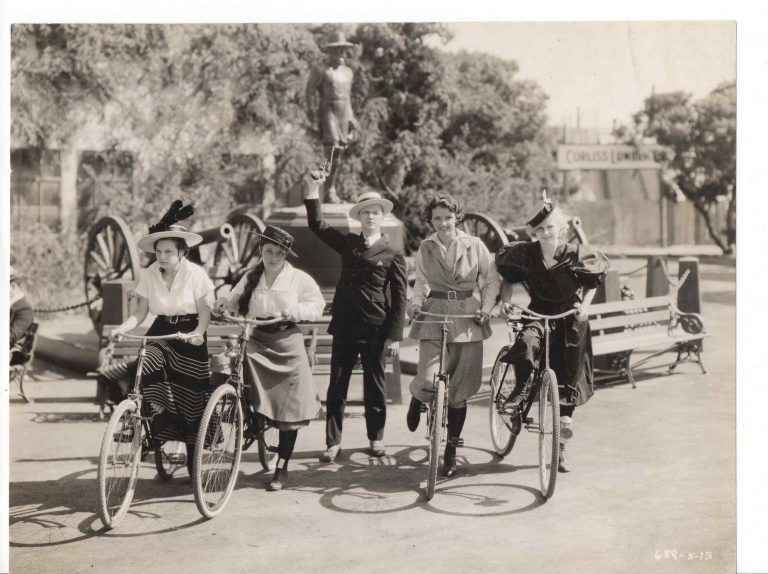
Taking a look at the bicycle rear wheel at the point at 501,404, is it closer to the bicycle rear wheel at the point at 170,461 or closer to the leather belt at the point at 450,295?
the leather belt at the point at 450,295

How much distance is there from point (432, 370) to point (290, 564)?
4.94ft

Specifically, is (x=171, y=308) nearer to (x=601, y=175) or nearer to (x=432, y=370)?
(x=432, y=370)

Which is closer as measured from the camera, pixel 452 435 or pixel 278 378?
pixel 278 378

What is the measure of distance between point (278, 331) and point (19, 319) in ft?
10.3

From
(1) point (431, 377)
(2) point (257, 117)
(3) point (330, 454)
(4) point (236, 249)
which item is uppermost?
(2) point (257, 117)

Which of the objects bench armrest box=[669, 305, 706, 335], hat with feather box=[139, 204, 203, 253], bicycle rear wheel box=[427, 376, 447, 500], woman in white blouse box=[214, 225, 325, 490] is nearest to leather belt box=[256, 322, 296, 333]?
woman in white blouse box=[214, 225, 325, 490]

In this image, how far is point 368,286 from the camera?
5816 mm

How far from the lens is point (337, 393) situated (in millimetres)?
5859

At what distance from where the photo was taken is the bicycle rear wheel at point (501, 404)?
567 centimetres

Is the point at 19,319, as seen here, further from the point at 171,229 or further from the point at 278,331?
the point at 278,331

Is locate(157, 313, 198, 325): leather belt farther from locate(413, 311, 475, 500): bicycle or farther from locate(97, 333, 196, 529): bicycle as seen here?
locate(413, 311, 475, 500): bicycle

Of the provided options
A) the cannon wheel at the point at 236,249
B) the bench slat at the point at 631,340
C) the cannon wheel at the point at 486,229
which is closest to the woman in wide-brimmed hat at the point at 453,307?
the bench slat at the point at 631,340

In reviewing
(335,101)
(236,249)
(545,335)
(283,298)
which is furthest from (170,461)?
(236,249)
